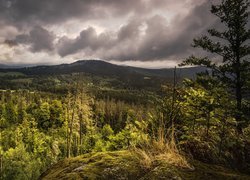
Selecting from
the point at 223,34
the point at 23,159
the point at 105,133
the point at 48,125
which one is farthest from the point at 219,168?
the point at 48,125

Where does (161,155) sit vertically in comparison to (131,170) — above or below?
above

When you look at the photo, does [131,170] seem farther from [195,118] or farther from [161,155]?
[195,118]

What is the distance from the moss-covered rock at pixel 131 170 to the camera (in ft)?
13.8

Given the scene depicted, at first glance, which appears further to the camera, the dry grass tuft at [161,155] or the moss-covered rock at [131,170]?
the dry grass tuft at [161,155]

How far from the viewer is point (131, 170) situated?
174 inches

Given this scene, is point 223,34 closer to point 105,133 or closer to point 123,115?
point 105,133

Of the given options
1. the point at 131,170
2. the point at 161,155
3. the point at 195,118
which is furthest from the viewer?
the point at 195,118

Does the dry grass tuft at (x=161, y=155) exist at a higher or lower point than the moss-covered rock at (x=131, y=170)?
higher

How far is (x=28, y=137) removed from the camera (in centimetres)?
6044

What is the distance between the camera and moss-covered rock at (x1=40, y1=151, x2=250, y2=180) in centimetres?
421

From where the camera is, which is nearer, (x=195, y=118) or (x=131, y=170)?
(x=131, y=170)

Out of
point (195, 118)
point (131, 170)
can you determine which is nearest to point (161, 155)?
point (131, 170)

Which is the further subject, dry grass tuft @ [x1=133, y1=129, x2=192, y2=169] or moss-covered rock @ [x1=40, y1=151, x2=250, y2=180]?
dry grass tuft @ [x1=133, y1=129, x2=192, y2=169]

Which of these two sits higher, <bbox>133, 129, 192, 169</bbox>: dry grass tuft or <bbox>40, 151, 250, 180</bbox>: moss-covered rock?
<bbox>133, 129, 192, 169</bbox>: dry grass tuft
